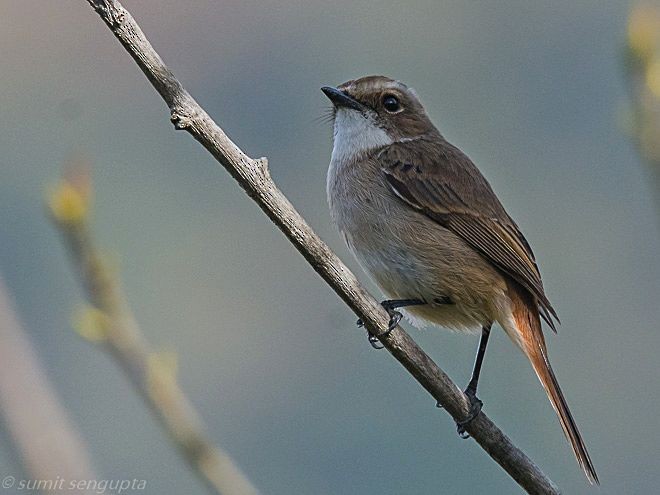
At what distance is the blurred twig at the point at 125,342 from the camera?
3.63 metres

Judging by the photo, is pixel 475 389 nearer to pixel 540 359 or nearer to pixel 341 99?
pixel 540 359

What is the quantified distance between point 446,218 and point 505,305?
0.51 m

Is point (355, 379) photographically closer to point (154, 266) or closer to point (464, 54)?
point (154, 266)

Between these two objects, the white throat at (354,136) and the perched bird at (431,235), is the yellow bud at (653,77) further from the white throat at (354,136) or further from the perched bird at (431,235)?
the white throat at (354,136)

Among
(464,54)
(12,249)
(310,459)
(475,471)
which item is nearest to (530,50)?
(464,54)

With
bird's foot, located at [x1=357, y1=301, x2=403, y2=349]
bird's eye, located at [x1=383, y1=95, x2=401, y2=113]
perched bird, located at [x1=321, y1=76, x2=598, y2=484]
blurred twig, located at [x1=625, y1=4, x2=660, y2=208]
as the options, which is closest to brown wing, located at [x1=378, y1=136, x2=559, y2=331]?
perched bird, located at [x1=321, y1=76, x2=598, y2=484]

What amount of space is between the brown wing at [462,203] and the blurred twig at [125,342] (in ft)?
7.46

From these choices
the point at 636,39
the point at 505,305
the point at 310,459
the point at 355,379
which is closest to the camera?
the point at 636,39

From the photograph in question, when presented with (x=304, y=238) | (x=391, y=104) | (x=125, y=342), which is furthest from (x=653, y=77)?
(x=391, y=104)

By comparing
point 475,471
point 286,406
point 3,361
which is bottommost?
point 3,361

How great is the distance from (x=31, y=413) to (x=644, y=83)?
6.31ft

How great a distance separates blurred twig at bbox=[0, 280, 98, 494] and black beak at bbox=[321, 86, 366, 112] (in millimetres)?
2860

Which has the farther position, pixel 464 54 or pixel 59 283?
pixel 464 54

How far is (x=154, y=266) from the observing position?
46.6 m
